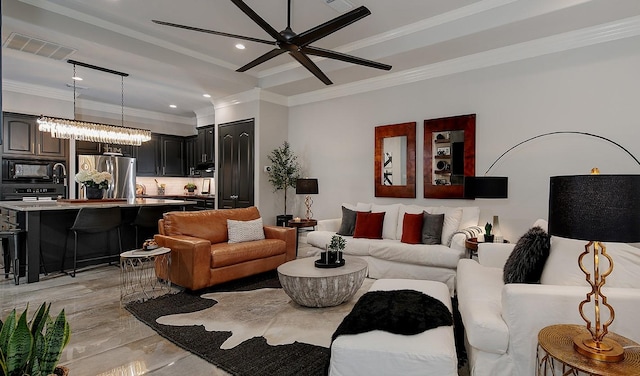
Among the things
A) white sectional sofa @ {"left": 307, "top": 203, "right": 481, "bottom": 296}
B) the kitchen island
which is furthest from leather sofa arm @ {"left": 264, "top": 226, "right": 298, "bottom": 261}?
the kitchen island

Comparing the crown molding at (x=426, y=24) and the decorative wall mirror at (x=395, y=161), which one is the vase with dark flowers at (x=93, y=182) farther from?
the decorative wall mirror at (x=395, y=161)

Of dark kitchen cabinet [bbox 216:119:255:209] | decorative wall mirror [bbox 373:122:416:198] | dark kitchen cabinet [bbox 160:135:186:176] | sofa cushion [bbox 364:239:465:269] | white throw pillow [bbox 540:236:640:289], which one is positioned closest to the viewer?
white throw pillow [bbox 540:236:640:289]

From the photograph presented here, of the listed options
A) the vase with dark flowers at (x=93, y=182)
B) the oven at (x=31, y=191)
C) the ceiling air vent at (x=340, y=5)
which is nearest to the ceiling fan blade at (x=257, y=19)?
the ceiling air vent at (x=340, y=5)

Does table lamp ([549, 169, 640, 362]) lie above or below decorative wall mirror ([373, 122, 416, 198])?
below

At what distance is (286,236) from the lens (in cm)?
473

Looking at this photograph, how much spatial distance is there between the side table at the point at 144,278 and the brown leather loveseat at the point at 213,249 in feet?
0.49

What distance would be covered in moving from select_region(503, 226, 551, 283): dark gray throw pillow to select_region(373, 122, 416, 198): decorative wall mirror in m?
2.62

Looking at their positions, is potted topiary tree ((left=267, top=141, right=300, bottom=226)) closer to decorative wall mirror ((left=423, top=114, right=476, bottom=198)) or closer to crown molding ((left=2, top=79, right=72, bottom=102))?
decorative wall mirror ((left=423, top=114, right=476, bottom=198))

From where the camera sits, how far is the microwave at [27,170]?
6078mm

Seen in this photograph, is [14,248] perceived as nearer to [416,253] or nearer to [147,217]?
[147,217]

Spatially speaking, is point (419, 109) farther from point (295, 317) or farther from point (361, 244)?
point (295, 317)

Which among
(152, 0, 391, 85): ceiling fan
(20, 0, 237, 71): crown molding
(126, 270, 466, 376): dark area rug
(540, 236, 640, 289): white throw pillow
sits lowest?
(126, 270, 466, 376): dark area rug

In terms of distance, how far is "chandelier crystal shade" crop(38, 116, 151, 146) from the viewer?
5.26 metres

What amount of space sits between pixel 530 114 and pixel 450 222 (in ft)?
5.25
